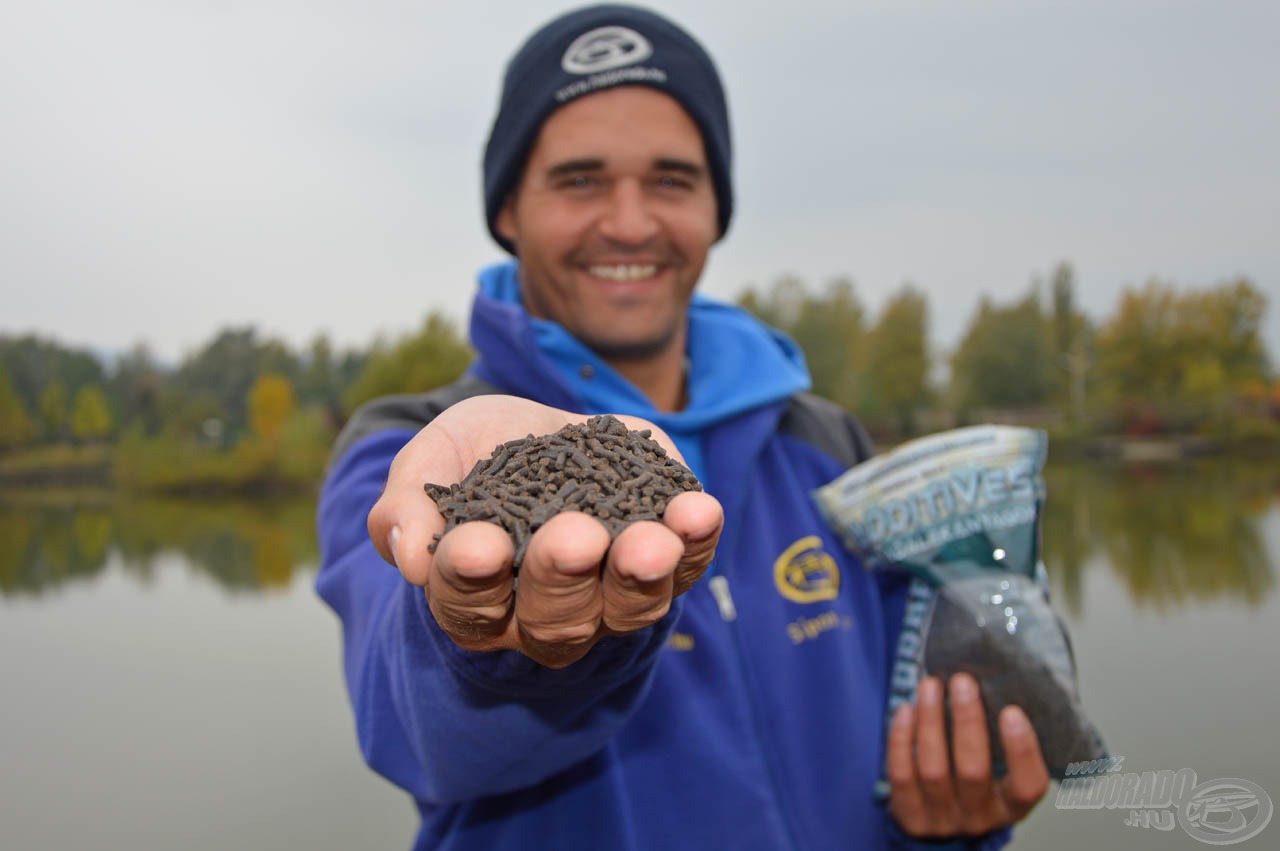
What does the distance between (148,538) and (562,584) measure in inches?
665

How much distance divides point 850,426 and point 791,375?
260 mm

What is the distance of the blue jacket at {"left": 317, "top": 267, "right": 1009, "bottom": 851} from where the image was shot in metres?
1.08

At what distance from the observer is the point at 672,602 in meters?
1.01

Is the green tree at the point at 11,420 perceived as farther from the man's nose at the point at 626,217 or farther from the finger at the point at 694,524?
the finger at the point at 694,524

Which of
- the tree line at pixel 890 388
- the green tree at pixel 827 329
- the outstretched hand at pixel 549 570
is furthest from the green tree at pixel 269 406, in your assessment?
the outstretched hand at pixel 549 570

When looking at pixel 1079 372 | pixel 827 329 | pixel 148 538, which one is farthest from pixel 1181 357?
pixel 148 538

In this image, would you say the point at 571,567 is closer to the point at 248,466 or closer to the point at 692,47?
the point at 692,47

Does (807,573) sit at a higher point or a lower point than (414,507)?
lower

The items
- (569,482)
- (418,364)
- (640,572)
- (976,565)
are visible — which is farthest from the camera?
(418,364)

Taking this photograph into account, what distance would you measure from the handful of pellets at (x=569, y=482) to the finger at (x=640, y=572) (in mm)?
69

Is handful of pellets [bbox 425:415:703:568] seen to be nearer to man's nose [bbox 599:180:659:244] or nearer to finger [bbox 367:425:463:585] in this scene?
finger [bbox 367:425:463:585]

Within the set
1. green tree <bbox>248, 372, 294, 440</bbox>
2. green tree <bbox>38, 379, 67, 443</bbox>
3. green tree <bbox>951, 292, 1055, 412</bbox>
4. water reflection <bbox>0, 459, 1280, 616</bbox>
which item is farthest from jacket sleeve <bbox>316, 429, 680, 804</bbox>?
green tree <bbox>38, 379, 67, 443</bbox>

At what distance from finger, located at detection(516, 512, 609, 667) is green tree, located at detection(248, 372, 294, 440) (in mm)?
16022

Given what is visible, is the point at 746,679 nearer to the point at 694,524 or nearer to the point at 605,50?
the point at 694,524
